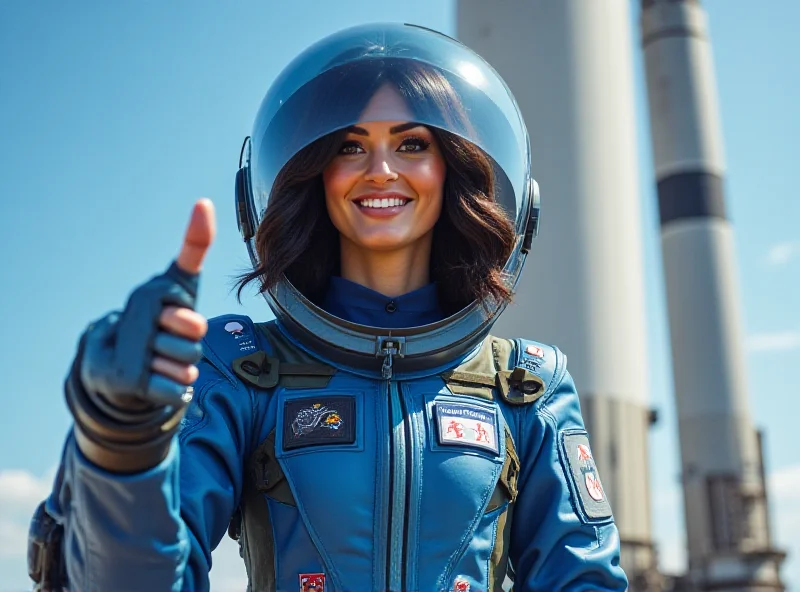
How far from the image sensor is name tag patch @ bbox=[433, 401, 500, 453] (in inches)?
72.9

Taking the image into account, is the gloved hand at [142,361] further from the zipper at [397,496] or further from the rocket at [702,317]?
the rocket at [702,317]

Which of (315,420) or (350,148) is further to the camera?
(350,148)

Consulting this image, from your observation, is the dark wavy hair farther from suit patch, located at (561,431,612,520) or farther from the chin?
suit patch, located at (561,431,612,520)

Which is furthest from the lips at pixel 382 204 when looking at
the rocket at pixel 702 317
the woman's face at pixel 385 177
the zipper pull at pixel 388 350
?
the rocket at pixel 702 317

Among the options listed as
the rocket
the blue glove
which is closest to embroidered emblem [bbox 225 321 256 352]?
the blue glove

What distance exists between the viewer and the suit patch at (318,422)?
1.83 meters

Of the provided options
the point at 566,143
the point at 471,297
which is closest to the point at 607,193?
the point at 566,143

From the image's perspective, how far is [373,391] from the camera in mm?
1925

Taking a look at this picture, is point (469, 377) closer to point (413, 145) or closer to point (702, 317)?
point (413, 145)

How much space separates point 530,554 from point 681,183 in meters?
16.3

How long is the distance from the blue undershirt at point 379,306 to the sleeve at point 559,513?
12.1 inches

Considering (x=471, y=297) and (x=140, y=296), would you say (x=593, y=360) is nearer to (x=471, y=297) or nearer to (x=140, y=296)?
(x=471, y=297)

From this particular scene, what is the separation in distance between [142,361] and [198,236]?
0.18 m

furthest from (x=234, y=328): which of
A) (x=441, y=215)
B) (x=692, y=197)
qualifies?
(x=692, y=197)
